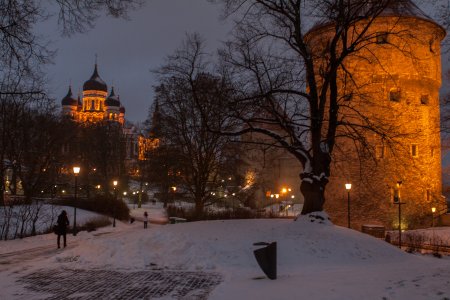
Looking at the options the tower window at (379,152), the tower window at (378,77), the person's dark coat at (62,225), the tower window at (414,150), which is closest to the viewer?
the person's dark coat at (62,225)

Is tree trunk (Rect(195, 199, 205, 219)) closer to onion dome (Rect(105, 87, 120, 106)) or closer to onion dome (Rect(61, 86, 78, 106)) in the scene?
onion dome (Rect(105, 87, 120, 106))

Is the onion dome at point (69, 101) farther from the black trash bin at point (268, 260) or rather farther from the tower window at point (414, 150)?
the black trash bin at point (268, 260)

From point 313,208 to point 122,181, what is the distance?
161 feet

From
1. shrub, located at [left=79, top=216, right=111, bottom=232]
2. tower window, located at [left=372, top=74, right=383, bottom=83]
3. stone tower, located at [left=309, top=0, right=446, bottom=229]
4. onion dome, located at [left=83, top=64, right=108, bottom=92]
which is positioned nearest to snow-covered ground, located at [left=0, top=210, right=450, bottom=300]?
shrub, located at [left=79, top=216, right=111, bottom=232]

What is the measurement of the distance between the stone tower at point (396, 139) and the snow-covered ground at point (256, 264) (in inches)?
688

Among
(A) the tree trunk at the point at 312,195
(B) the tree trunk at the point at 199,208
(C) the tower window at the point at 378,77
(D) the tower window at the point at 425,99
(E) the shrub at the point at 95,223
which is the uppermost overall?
(C) the tower window at the point at 378,77

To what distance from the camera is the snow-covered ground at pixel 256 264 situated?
10.4 metres

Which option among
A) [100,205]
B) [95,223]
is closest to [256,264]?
[95,223]

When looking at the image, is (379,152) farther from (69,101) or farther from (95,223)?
(69,101)

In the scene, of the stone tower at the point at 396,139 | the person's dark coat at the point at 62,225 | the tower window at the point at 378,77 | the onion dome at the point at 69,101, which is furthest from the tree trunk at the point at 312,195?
the onion dome at the point at 69,101

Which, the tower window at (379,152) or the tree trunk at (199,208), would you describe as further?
the tower window at (379,152)

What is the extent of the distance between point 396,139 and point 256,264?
881 inches

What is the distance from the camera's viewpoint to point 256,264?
14234 millimetres

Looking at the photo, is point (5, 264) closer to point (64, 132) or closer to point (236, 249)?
point (236, 249)
